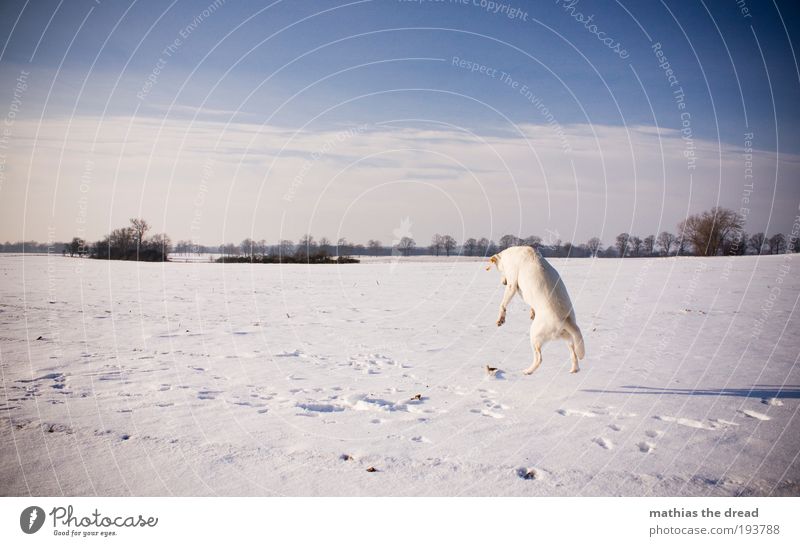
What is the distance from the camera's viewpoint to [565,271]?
29891 millimetres

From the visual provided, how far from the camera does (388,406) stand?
6090 mm

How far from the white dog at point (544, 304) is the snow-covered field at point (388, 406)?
87 centimetres

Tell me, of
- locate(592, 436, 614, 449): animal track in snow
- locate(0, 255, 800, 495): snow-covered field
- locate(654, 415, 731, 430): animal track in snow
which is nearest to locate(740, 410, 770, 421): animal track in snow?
locate(0, 255, 800, 495): snow-covered field

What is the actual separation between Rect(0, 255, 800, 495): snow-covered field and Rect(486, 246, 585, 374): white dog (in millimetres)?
874

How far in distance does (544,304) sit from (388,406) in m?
3.00

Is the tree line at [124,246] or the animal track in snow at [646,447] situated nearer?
the animal track in snow at [646,447]

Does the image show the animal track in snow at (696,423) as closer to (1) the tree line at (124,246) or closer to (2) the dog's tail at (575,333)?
(2) the dog's tail at (575,333)

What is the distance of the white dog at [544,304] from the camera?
6359mm

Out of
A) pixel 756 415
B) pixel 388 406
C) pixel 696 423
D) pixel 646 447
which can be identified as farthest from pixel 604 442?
pixel 388 406

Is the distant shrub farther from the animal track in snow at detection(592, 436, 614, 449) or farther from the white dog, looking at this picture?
the animal track in snow at detection(592, 436, 614, 449)

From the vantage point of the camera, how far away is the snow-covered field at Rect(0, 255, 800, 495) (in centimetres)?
425

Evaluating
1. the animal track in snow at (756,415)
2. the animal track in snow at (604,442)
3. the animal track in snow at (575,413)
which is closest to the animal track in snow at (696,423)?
the animal track in snow at (756,415)

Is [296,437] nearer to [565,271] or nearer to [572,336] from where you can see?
[572,336]

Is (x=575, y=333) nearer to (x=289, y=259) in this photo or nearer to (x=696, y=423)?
(x=696, y=423)
